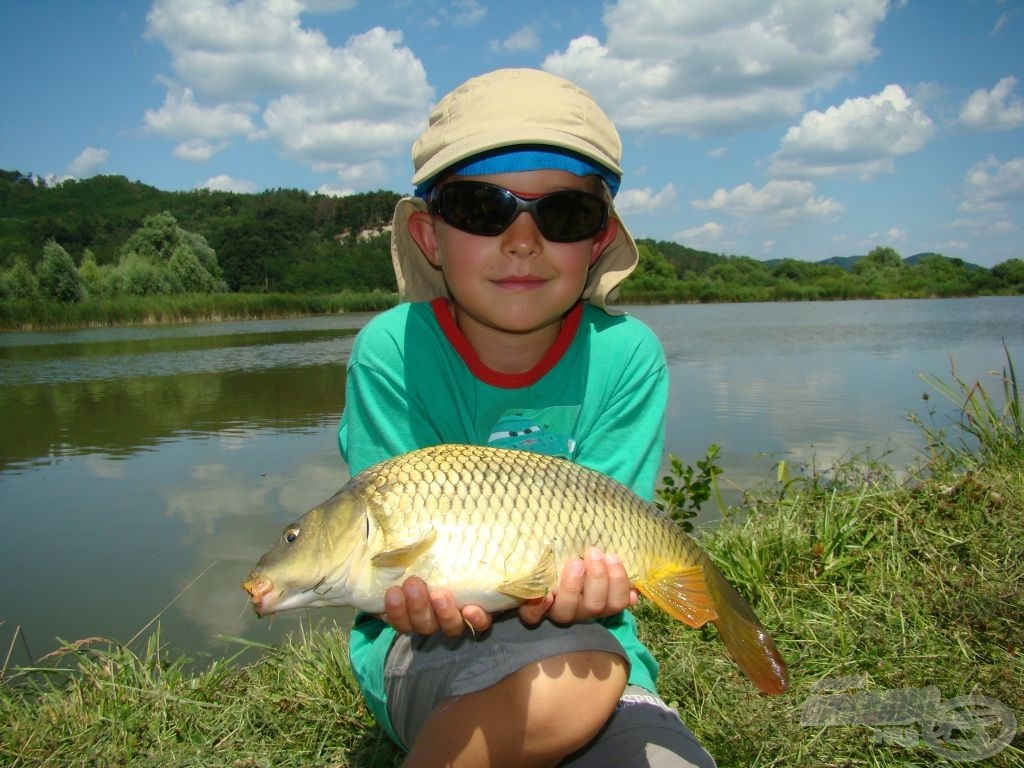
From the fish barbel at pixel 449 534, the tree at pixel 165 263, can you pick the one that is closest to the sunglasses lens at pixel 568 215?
the fish barbel at pixel 449 534

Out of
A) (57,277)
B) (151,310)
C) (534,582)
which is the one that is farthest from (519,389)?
(57,277)

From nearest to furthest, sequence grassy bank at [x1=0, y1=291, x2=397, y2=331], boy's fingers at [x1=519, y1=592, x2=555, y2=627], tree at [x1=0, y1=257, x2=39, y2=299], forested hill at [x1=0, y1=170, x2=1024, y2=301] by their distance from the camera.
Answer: boy's fingers at [x1=519, y1=592, x2=555, y2=627], grassy bank at [x1=0, y1=291, x2=397, y2=331], tree at [x1=0, y1=257, x2=39, y2=299], forested hill at [x1=0, y1=170, x2=1024, y2=301]

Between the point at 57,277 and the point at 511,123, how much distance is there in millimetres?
34289

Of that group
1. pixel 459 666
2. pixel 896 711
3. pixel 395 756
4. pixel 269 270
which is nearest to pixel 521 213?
pixel 459 666

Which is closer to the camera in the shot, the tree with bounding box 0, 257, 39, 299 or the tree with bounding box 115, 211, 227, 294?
the tree with bounding box 0, 257, 39, 299

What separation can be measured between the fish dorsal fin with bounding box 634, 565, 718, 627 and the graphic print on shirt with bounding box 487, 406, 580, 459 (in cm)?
44

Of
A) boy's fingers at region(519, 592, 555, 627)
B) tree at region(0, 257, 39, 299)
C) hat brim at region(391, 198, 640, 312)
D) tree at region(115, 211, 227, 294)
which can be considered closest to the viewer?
boy's fingers at region(519, 592, 555, 627)

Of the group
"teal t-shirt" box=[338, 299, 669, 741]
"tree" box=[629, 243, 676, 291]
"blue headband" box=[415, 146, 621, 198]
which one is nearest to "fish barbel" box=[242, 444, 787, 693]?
"teal t-shirt" box=[338, 299, 669, 741]

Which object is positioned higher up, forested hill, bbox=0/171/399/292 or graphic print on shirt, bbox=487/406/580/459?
forested hill, bbox=0/171/399/292

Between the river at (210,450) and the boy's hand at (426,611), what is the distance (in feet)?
5.82

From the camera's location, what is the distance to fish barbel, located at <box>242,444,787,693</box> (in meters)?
1.26

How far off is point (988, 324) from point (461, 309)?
2393 cm

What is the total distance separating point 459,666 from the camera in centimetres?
137

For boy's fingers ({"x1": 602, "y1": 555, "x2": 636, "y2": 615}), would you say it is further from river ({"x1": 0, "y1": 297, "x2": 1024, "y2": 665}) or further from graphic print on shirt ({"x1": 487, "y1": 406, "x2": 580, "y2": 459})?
river ({"x1": 0, "y1": 297, "x2": 1024, "y2": 665})
